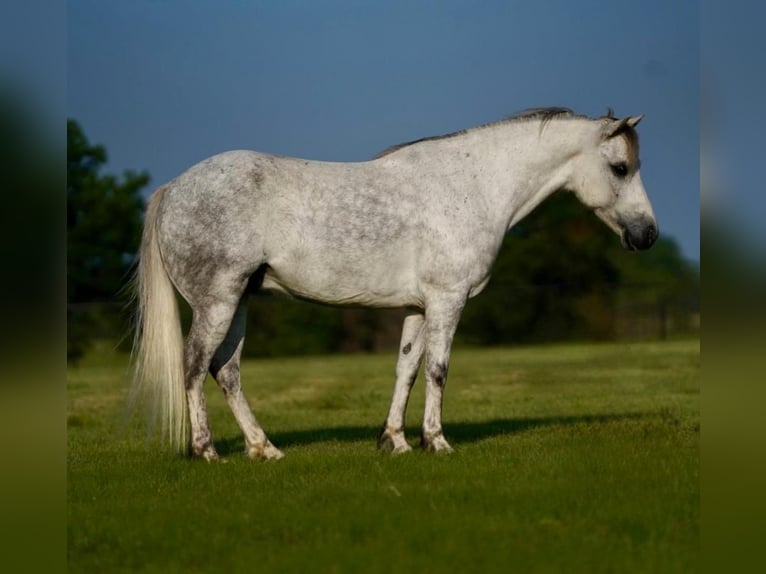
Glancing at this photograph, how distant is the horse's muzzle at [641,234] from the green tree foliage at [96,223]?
3176cm

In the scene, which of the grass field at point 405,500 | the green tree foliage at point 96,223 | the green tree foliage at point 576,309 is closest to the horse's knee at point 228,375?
the grass field at point 405,500

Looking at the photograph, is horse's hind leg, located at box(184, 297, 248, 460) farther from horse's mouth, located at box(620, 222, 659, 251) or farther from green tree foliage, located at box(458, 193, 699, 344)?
green tree foliage, located at box(458, 193, 699, 344)

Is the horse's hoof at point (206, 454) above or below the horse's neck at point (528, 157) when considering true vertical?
below

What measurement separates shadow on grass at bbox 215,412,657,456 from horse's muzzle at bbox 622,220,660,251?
7.84ft

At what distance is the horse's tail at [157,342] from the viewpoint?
8211 mm

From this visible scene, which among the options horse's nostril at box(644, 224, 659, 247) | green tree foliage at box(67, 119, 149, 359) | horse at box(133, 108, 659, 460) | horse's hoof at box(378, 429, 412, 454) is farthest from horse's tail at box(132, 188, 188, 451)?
green tree foliage at box(67, 119, 149, 359)

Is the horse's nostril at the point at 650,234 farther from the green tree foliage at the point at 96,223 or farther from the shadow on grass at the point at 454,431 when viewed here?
the green tree foliage at the point at 96,223

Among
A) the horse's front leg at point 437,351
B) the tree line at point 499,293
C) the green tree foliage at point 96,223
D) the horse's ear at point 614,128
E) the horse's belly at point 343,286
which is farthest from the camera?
the green tree foliage at point 96,223

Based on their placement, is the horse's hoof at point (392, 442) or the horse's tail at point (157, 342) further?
the horse's hoof at point (392, 442)

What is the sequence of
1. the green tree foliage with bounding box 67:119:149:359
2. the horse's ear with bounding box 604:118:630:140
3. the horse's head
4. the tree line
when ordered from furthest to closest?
the green tree foliage with bounding box 67:119:149:359, the tree line, the horse's head, the horse's ear with bounding box 604:118:630:140

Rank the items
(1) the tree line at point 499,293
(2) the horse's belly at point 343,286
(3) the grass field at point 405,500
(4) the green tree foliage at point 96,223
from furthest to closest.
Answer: (4) the green tree foliage at point 96,223 < (1) the tree line at point 499,293 < (2) the horse's belly at point 343,286 < (3) the grass field at point 405,500

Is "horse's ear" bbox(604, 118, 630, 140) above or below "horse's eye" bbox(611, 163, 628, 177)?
above

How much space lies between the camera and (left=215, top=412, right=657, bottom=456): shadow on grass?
10.1m

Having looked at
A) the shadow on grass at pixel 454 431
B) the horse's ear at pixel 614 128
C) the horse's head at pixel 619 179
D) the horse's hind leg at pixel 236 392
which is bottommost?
the shadow on grass at pixel 454 431
